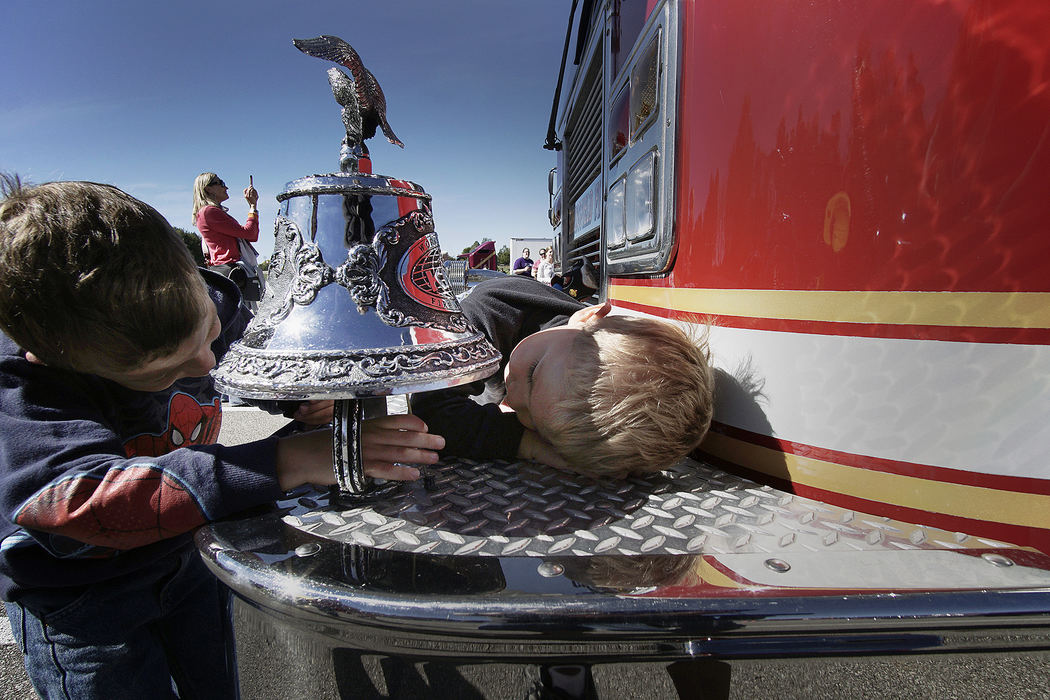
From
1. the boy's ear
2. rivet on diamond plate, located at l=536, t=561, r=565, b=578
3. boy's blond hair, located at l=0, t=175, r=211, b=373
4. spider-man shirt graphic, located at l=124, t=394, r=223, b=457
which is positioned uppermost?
boy's blond hair, located at l=0, t=175, r=211, b=373

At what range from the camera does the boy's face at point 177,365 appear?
962 mm

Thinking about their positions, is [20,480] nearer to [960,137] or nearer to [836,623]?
[836,623]

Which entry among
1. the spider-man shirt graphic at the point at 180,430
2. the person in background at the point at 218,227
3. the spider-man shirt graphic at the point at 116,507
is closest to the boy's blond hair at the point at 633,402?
the spider-man shirt graphic at the point at 116,507

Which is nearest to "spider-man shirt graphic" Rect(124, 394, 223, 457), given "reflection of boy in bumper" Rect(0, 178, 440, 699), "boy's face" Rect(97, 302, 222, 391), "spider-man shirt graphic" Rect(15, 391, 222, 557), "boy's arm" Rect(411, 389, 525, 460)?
"reflection of boy in bumper" Rect(0, 178, 440, 699)

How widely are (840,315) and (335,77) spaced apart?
1036 mm

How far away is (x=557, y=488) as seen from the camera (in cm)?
122

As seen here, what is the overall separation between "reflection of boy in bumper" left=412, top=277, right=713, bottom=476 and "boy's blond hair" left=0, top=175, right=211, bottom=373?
2.09 ft

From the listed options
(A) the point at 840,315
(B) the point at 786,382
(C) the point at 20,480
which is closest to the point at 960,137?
(A) the point at 840,315

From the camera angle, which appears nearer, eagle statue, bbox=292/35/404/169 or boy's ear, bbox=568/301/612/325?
eagle statue, bbox=292/35/404/169

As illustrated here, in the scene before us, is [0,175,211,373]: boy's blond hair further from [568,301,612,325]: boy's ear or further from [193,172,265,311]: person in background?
[193,172,265,311]: person in background

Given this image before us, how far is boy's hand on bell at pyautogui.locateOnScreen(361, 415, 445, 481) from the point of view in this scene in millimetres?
968

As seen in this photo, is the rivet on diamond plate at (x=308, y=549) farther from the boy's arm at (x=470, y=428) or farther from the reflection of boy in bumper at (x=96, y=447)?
the boy's arm at (x=470, y=428)

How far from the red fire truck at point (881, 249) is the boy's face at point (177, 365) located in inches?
44.5

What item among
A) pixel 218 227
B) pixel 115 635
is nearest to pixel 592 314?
pixel 115 635
